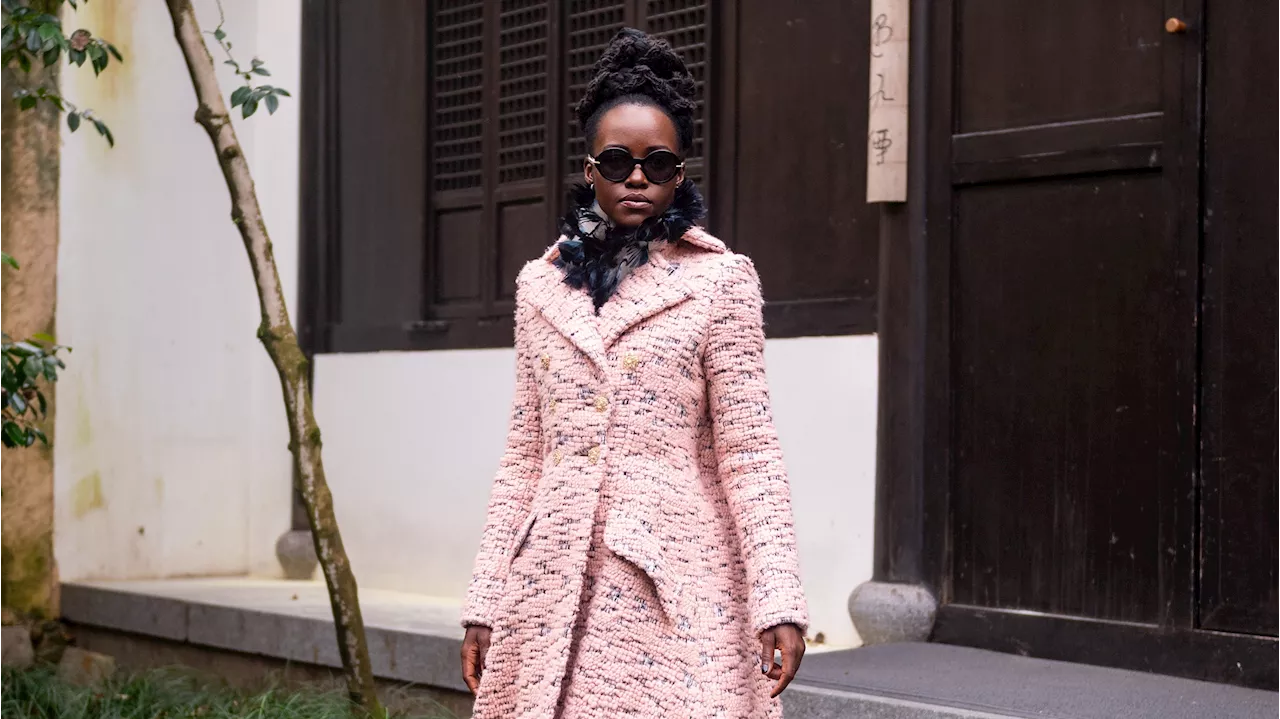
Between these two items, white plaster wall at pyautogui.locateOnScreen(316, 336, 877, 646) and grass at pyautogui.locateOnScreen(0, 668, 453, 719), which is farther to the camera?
white plaster wall at pyautogui.locateOnScreen(316, 336, 877, 646)

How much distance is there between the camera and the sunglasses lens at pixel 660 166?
10.1 feet

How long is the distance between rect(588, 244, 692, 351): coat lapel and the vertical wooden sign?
3.14 meters

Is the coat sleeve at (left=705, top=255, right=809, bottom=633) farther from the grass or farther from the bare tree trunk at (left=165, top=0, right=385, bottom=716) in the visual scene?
the grass

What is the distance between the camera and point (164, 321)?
862 cm

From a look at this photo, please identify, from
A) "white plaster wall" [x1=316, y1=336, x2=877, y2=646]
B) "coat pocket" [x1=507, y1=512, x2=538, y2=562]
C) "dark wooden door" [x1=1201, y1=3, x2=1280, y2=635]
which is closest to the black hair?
"coat pocket" [x1=507, y1=512, x2=538, y2=562]

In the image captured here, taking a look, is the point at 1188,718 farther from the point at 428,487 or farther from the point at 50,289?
the point at 50,289

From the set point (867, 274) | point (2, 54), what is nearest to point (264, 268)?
point (2, 54)

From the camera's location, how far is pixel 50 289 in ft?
27.0

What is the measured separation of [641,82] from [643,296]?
357mm

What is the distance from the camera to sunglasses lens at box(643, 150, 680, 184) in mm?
3088

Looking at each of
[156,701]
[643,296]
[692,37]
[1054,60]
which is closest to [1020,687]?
[1054,60]

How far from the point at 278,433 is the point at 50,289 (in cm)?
126

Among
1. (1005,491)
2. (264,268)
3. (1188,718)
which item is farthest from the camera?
(1005,491)

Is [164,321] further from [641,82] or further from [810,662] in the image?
[641,82]
